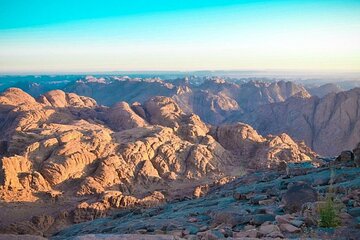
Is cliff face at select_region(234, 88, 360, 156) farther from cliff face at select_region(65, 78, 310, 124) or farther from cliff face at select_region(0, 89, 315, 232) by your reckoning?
cliff face at select_region(0, 89, 315, 232)

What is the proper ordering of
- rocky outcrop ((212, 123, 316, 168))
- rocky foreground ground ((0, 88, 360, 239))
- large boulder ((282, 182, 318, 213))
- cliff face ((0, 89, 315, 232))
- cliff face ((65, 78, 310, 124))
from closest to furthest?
large boulder ((282, 182, 318, 213)), rocky foreground ground ((0, 88, 360, 239)), cliff face ((0, 89, 315, 232)), rocky outcrop ((212, 123, 316, 168)), cliff face ((65, 78, 310, 124))

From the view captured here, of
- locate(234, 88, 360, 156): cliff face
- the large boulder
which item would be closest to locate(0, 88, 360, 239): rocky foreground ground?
the large boulder

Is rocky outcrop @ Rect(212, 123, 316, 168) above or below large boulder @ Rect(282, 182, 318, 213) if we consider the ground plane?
below

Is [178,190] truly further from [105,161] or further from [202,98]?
[202,98]

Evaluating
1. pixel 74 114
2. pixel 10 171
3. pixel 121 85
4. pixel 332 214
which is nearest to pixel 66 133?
pixel 10 171

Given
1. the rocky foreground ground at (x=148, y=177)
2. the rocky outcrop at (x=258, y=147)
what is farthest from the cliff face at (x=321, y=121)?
the rocky foreground ground at (x=148, y=177)

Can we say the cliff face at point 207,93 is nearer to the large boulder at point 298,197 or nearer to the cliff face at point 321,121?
the cliff face at point 321,121

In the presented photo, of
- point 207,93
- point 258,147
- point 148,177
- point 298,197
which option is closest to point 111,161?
point 148,177

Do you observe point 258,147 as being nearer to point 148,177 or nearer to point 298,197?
point 148,177
